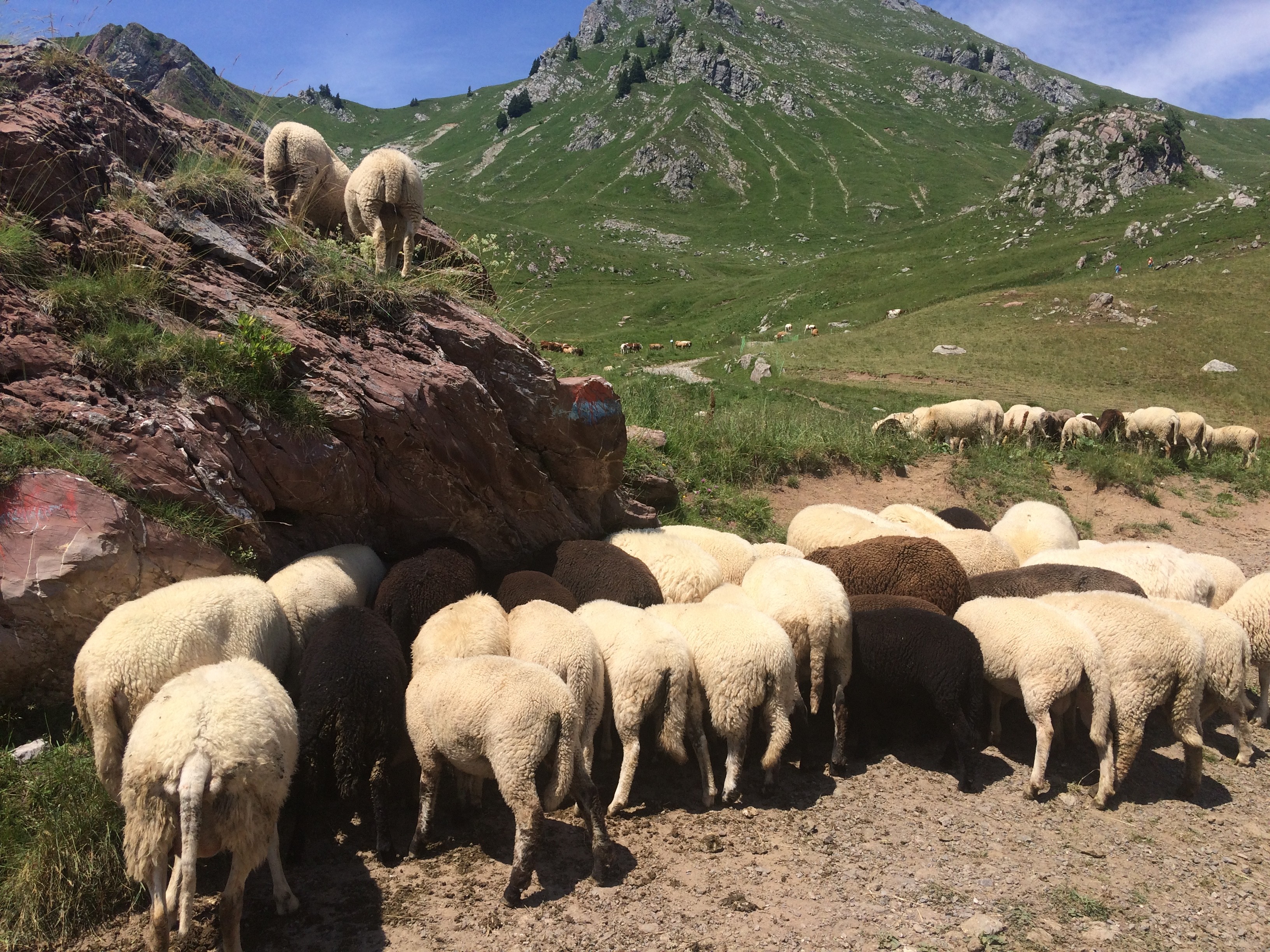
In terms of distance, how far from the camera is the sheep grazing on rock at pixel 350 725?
15.5 feet

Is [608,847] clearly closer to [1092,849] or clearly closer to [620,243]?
[1092,849]

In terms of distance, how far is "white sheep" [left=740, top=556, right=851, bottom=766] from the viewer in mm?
6258

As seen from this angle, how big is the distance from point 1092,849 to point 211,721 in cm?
557

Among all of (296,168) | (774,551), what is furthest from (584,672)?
(296,168)

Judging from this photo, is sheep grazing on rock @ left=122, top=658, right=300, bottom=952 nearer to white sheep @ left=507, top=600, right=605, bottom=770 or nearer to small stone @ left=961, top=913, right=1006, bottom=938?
white sheep @ left=507, top=600, right=605, bottom=770

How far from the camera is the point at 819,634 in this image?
627 centimetres

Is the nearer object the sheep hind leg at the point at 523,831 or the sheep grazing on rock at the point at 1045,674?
the sheep hind leg at the point at 523,831

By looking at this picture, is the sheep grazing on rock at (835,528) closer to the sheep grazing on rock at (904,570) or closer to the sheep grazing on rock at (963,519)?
the sheep grazing on rock at (904,570)

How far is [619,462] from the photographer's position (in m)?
8.91

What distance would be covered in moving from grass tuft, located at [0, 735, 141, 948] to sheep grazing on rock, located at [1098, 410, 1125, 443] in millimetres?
22018

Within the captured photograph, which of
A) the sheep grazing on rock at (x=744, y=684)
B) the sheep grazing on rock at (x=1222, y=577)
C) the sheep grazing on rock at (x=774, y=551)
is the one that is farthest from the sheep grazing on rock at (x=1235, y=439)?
the sheep grazing on rock at (x=744, y=684)

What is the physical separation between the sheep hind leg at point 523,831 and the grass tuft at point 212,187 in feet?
19.8

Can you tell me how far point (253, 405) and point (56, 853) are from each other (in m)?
3.34

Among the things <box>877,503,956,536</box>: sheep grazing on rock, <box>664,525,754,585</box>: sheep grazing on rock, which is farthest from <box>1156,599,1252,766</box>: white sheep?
<box>664,525,754,585</box>: sheep grazing on rock
